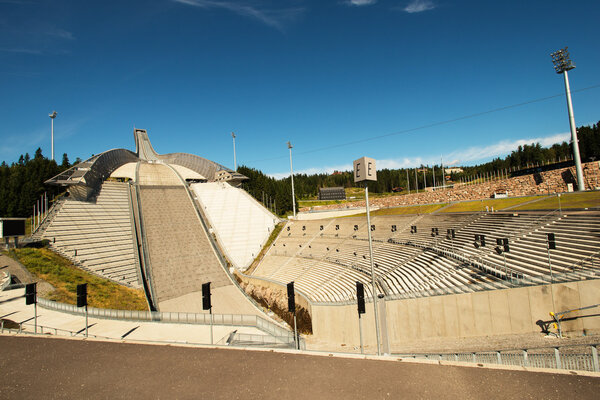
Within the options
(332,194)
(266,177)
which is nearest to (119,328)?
(266,177)

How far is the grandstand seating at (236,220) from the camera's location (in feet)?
137

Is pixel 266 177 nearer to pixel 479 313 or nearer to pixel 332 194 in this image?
pixel 332 194

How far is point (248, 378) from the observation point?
297 inches

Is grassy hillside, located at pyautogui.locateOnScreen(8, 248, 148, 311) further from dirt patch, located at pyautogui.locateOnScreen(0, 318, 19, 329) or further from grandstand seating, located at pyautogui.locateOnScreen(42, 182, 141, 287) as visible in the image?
dirt patch, located at pyautogui.locateOnScreen(0, 318, 19, 329)

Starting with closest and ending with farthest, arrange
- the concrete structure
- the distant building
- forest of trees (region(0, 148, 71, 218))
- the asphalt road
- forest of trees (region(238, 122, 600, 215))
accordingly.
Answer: the asphalt road → the concrete structure → forest of trees (region(0, 148, 71, 218)) → forest of trees (region(238, 122, 600, 215)) → the distant building

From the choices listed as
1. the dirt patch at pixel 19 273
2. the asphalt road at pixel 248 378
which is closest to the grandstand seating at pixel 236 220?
the dirt patch at pixel 19 273

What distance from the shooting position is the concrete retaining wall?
12.7 m

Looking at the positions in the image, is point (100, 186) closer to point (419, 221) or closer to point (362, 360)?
point (419, 221)

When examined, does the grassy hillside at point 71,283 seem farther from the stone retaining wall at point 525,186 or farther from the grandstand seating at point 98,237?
the stone retaining wall at point 525,186

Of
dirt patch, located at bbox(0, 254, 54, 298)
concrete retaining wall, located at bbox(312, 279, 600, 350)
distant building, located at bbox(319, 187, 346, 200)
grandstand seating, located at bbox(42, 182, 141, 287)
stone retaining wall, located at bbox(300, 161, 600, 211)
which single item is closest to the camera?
concrete retaining wall, located at bbox(312, 279, 600, 350)

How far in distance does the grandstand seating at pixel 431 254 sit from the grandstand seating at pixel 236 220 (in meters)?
3.32

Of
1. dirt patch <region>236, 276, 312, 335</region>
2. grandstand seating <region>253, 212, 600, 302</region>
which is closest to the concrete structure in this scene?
dirt patch <region>236, 276, 312, 335</region>

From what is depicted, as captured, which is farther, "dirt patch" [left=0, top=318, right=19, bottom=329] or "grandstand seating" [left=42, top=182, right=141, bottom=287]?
"grandstand seating" [left=42, top=182, right=141, bottom=287]

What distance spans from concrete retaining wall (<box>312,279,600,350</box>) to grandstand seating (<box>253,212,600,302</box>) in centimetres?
61
